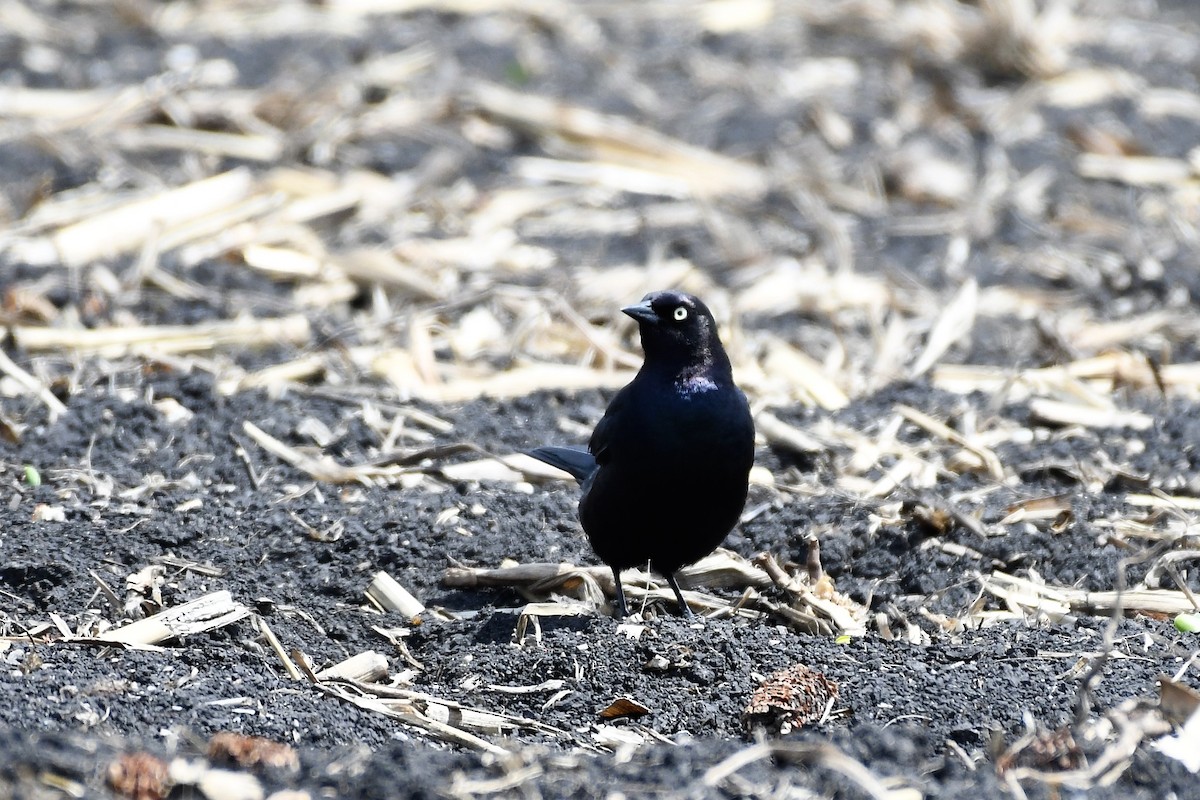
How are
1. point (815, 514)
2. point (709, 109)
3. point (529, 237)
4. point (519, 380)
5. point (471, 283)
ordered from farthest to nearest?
point (709, 109) → point (529, 237) → point (471, 283) → point (519, 380) → point (815, 514)

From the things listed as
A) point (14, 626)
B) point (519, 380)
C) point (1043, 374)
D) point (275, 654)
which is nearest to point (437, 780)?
point (275, 654)

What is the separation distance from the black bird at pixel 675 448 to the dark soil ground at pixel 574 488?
0.34 meters

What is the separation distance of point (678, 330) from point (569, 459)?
0.81 metres

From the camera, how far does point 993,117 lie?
416 inches

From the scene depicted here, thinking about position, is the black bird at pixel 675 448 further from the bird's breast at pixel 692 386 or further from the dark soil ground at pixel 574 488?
the dark soil ground at pixel 574 488

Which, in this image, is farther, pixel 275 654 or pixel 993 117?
pixel 993 117

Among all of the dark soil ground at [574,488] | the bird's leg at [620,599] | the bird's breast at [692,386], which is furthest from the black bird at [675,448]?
the dark soil ground at [574,488]

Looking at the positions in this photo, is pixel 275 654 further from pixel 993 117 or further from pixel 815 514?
pixel 993 117

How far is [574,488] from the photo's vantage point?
602 centimetres

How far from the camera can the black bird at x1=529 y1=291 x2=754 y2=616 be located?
4.82 meters

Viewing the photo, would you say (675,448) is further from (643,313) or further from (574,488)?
(574,488)

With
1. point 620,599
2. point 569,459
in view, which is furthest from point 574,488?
point 620,599

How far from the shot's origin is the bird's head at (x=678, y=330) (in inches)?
193

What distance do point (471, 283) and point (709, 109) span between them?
3.33 m
